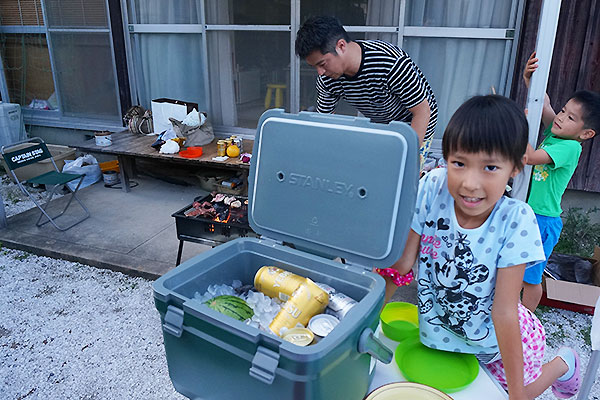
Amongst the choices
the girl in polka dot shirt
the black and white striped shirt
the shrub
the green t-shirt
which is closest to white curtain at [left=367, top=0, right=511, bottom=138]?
the shrub

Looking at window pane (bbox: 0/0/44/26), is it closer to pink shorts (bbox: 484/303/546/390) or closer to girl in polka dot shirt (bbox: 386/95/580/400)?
girl in polka dot shirt (bbox: 386/95/580/400)

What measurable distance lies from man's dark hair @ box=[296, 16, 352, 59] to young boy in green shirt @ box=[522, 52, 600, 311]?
3.98 feet

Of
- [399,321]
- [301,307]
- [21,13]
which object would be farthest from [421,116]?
[21,13]

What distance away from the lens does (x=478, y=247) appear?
4.04 feet

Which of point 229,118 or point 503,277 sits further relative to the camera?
point 229,118

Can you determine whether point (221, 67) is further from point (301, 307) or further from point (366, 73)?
point (301, 307)

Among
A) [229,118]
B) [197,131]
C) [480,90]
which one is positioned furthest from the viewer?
[229,118]

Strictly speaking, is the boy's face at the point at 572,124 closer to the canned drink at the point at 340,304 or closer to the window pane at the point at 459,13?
the canned drink at the point at 340,304

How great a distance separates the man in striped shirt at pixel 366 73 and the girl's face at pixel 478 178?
1248 mm

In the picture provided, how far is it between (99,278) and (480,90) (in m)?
4.11

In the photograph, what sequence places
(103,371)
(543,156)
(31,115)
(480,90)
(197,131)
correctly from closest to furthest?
(543,156) < (103,371) < (480,90) < (197,131) < (31,115)

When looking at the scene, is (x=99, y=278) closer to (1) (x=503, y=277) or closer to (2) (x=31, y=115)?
(1) (x=503, y=277)

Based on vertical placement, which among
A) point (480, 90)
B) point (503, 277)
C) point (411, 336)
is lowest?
point (411, 336)

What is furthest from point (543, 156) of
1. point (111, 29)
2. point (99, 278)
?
point (111, 29)
